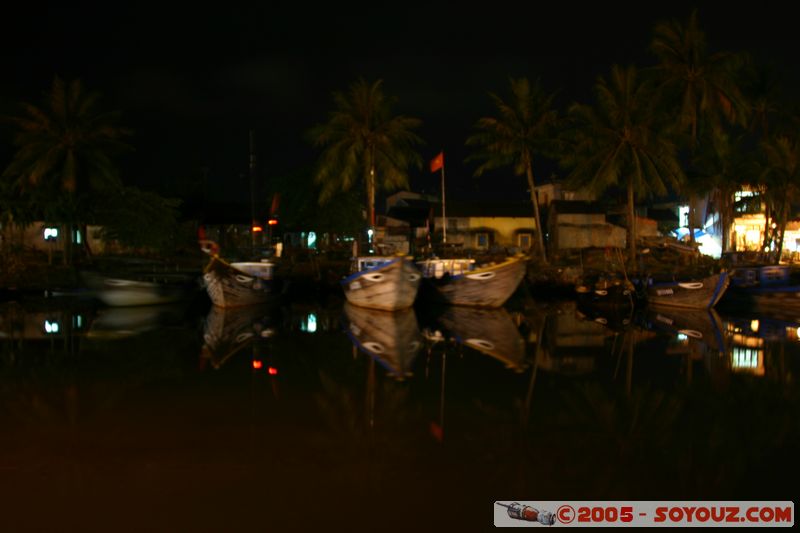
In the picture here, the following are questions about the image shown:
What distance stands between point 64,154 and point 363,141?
17174mm

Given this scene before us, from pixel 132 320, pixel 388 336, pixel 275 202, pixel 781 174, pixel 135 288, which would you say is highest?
pixel 781 174

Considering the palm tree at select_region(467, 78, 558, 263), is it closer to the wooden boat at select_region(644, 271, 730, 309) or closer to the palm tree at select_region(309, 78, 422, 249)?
the palm tree at select_region(309, 78, 422, 249)

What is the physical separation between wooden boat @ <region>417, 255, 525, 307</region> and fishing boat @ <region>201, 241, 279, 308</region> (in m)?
6.90

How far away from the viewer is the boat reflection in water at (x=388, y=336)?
1568cm

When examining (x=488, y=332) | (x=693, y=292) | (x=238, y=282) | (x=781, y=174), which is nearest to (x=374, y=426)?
(x=488, y=332)

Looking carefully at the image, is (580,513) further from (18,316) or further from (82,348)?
(18,316)

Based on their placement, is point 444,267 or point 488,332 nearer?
point 488,332

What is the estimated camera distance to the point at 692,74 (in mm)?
39312

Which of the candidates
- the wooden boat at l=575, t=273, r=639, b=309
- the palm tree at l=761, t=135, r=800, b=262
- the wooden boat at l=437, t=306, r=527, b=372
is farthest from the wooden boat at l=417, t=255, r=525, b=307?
the palm tree at l=761, t=135, r=800, b=262

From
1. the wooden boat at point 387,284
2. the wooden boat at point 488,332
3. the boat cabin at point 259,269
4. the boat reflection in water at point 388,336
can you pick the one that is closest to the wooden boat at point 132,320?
the boat cabin at point 259,269

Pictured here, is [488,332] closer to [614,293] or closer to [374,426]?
[614,293]

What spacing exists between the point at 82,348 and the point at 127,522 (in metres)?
11.9

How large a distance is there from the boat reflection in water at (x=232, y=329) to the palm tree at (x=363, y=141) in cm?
1231

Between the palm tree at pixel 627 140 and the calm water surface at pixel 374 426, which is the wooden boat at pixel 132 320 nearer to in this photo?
the calm water surface at pixel 374 426
